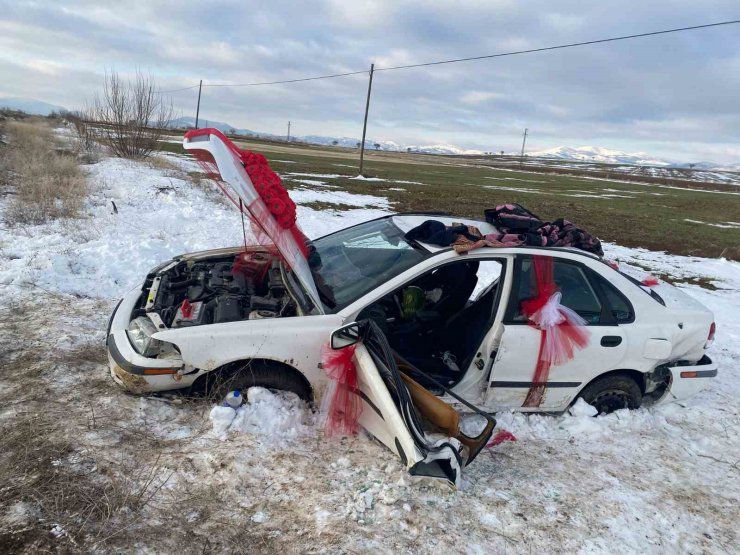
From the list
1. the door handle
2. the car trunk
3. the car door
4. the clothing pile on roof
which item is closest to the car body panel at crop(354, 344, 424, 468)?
the car door

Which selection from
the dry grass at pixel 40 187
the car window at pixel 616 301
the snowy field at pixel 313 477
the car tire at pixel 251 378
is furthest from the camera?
the dry grass at pixel 40 187

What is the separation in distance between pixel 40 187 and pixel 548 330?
1149cm

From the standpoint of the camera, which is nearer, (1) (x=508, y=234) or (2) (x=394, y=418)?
(2) (x=394, y=418)

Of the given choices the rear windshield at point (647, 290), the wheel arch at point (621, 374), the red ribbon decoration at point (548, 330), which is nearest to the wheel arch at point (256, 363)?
the red ribbon decoration at point (548, 330)

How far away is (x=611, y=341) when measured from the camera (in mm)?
3598

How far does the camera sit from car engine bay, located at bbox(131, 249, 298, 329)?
3336 millimetres

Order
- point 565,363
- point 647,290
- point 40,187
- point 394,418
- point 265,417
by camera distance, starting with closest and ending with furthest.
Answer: point 394,418
point 265,417
point 565,363
point 647,290
point 40,187

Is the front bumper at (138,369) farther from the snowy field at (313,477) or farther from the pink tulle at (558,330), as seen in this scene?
the pink tulle at (558,330)

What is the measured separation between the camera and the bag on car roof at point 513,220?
163 inches

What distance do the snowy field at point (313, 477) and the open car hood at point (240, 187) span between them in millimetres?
909

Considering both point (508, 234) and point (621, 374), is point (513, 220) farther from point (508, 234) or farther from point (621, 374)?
point (621, 374)

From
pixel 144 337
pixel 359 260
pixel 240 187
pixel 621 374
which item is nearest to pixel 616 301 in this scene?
pixel 621 374

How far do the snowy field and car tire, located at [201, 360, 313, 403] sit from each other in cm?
11

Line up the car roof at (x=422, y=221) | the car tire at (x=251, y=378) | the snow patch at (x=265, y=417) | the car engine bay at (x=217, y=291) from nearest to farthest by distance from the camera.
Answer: the snow patch at (x=265, y=417), the car tire at (x=251, y=378), the car engine bay at (x=217, y=291), the car roof at (x=422, y=221)
